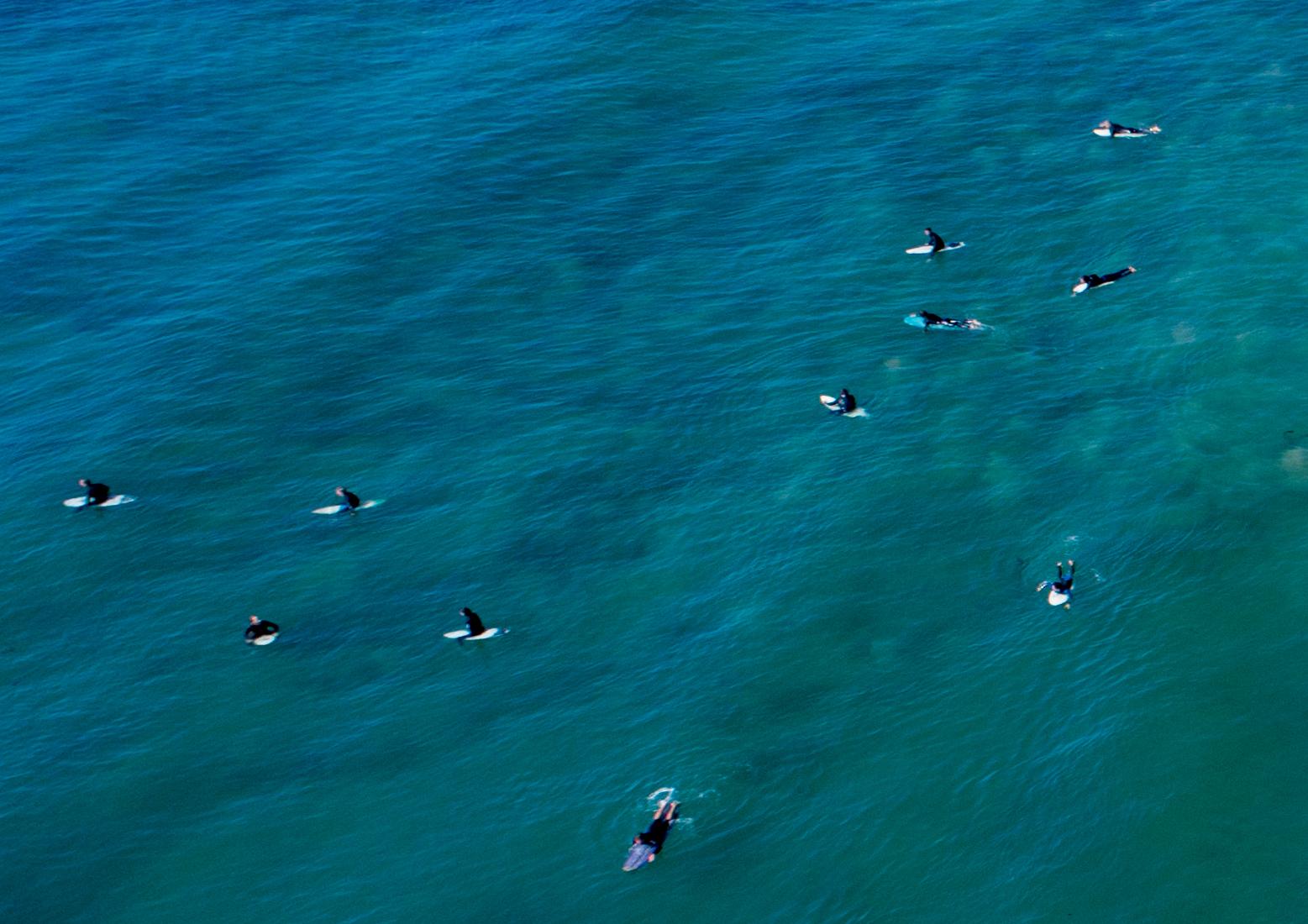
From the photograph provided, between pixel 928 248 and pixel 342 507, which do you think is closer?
pixel 342 507

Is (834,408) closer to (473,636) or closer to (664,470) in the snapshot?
(664,470)

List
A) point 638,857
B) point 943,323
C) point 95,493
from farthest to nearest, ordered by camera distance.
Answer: point 943,323
point 95,493
point 638,857

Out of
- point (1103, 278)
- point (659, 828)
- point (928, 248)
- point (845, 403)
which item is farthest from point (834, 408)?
point (659, 828)

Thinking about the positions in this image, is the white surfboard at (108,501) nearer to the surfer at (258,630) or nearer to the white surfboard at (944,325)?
the surfer at (258,630)

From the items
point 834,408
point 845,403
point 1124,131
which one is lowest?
point 834,408

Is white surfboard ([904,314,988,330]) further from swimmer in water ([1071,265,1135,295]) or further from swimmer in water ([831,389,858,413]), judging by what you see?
swimmer in water ([831,389,858,413])

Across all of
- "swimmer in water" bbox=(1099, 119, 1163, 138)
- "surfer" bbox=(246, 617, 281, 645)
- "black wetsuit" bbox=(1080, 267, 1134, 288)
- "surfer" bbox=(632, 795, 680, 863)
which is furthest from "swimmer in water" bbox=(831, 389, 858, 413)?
"swimmer in water" bbox=(1099, 119, 1163, 138)
